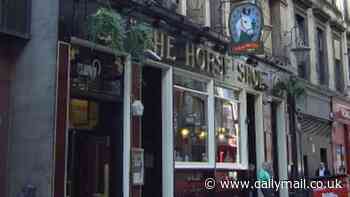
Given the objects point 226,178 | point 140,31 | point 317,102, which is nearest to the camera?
point 140,31

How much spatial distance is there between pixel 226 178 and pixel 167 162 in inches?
118

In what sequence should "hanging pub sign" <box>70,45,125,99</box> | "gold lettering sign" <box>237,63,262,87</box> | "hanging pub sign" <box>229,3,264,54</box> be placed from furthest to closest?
"gold lettering sign" <box>237,63,262,87</box>, "hanging pub sign" <box>229,3,264,54</box>, "hanging pub sign" <box>70,45,125,99</box>

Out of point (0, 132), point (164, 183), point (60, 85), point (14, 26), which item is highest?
point (14, 26)

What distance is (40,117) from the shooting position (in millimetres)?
9484

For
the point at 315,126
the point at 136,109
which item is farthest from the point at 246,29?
the point at 315,126

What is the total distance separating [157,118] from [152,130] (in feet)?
0.98

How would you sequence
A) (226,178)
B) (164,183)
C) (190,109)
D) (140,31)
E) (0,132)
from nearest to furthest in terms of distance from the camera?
(0,132)
(140,31)
(164,183)
(190,109)
(226,178)

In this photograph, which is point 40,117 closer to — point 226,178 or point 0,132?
point 0,132

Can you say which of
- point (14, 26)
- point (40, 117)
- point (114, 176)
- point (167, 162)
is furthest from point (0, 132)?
point (167, 162)

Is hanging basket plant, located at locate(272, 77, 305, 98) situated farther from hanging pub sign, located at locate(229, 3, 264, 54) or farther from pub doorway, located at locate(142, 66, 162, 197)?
pub doorway, located at locate(142, 66, 162, 197)

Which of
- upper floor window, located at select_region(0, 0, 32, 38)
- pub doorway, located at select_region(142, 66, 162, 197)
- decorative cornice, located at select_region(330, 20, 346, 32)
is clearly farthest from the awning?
upper floor window, located at select_region(0, 0, 32, 38)

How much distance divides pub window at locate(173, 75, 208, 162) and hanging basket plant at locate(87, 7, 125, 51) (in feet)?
10.0

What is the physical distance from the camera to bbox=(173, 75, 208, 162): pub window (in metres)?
13.3

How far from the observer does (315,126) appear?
22062 millimetres
